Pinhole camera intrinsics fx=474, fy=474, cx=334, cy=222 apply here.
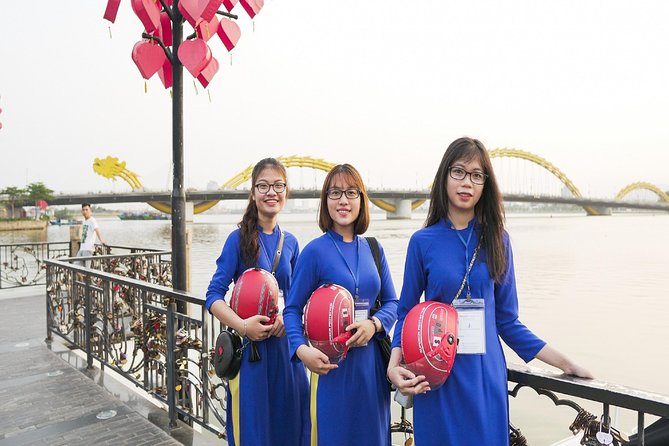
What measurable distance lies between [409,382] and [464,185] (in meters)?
0.66

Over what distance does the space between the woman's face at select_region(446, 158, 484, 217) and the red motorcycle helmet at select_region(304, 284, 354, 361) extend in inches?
21.4

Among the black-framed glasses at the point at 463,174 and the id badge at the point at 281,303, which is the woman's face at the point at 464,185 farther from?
the id badge at the point at 281,303

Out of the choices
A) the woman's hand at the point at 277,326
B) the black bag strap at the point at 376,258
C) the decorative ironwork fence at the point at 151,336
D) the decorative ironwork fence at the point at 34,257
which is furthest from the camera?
the decorative ironwork fence at the point at 34,257

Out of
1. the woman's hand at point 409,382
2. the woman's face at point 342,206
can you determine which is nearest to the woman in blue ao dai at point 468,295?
→ the woman's hand at point 409,382

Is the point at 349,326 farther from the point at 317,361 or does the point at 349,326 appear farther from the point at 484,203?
the point at 484,203

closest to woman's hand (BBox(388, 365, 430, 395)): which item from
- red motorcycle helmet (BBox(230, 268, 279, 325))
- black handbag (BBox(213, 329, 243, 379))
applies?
red motorcycle helmet (BBox(230, 268, 279, 325))

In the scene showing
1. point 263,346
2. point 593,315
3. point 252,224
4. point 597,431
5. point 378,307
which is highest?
point 252,224

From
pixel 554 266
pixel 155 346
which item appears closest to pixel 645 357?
pixel 155 346

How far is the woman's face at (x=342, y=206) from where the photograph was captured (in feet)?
6.33

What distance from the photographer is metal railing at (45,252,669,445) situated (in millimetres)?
1495

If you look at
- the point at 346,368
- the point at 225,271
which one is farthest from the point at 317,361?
the point at 225,271

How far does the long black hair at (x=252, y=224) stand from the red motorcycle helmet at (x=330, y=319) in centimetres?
52

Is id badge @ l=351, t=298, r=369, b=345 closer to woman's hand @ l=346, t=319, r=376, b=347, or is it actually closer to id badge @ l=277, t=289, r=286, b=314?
woman's hand @ l=346, t=319, r=376, b=347

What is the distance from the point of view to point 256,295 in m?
2.06
